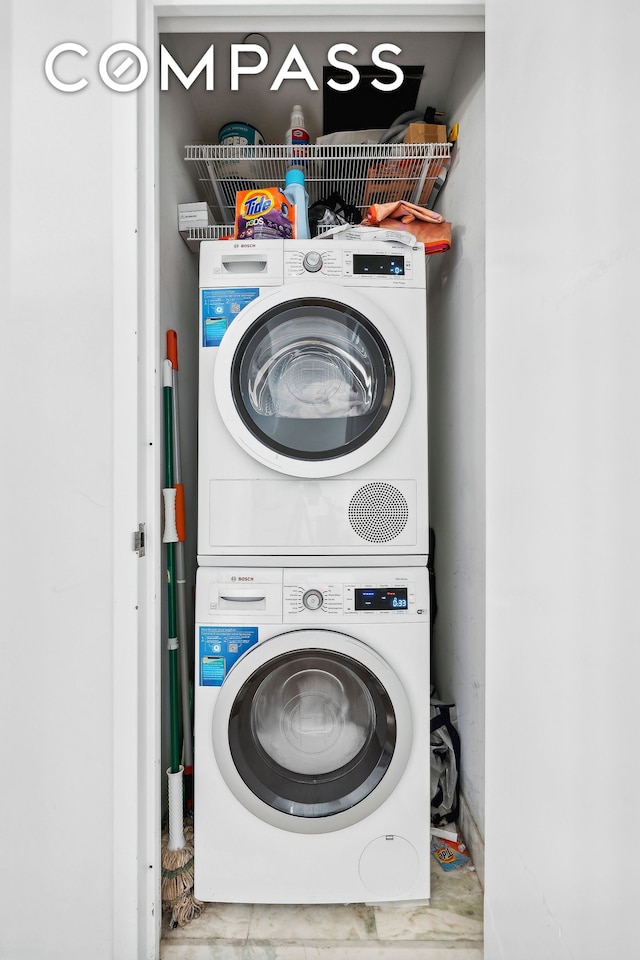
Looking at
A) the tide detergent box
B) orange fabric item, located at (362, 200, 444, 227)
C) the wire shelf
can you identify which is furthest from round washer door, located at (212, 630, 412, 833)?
the wire shelf

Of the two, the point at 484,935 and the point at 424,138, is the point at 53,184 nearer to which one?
the point at 424,138

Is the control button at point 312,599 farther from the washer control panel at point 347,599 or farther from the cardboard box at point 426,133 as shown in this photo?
the cardboard box at point 426,133

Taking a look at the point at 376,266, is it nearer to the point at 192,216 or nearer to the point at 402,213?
the point at 402,213

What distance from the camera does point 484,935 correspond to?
131cm

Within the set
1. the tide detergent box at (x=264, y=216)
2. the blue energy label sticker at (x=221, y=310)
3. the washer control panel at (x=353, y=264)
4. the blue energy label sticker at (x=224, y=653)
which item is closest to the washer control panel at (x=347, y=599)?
the blue energy label sticker at (x=224, y=653)

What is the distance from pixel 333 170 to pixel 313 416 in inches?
41.1

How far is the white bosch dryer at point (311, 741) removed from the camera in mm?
1438

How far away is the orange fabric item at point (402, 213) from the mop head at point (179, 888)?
182 centimetres

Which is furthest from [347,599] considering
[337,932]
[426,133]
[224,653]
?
[426,133]

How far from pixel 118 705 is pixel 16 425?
66 cm

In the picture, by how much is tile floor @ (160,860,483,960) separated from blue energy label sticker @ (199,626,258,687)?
57 cm

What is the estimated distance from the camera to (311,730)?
1.52 metres

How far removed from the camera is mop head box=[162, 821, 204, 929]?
1.43 m

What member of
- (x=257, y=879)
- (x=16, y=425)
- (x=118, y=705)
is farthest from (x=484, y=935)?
(x=16, y=425)
